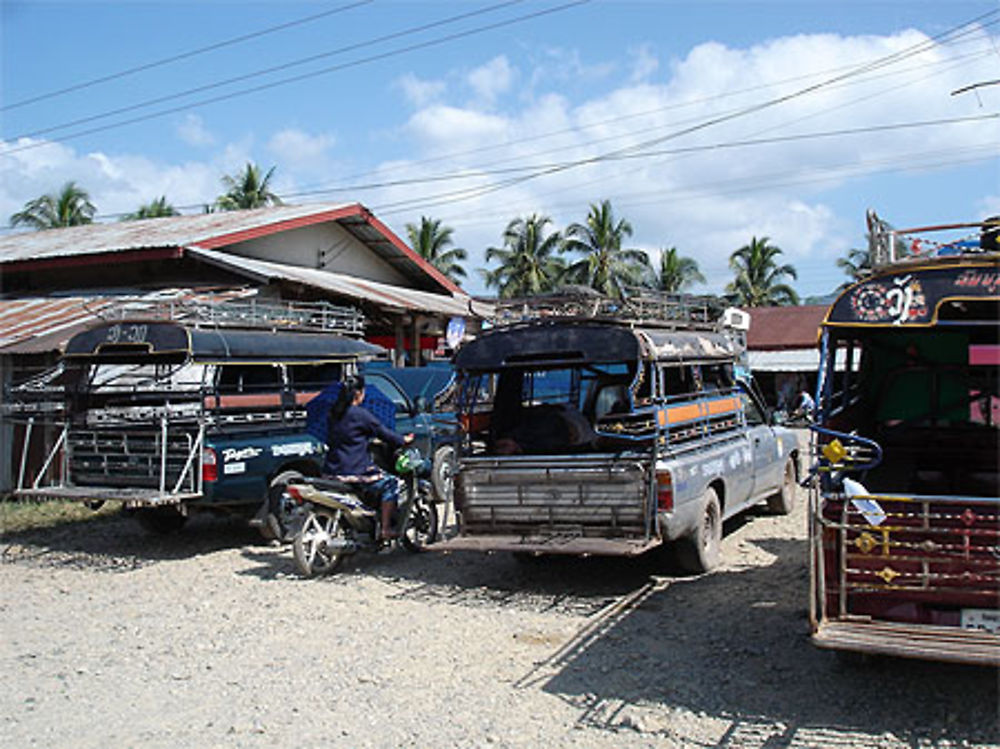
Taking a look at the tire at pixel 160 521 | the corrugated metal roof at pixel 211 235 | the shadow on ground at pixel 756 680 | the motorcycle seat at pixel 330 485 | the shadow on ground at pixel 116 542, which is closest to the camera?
the shadow on ground at pixel 756 680

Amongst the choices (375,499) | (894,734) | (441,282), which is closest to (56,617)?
(375,499)

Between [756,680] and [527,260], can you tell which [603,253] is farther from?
[756,680]

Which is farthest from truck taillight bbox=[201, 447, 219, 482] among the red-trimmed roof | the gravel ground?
the red-trimmed roof

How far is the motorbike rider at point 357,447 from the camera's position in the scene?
8266mm

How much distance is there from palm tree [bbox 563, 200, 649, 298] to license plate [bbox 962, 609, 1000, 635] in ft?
109

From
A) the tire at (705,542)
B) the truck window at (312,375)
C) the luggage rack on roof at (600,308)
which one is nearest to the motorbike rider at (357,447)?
the luggage rack on roof at (600,308)

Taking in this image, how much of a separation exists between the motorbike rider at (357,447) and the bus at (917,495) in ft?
12.9

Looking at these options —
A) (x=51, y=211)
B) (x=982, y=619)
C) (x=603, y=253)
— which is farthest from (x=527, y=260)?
(x=982, y=619)

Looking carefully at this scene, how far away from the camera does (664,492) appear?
690 cm

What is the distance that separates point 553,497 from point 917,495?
2807 millimetres

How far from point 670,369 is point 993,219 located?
2.94 m

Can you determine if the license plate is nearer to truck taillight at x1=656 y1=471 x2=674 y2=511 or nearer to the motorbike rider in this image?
truck taillight at x1=656 y1=471 x2=674 y2=511

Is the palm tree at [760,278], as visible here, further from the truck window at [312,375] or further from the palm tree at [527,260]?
the truck window at [312,375]

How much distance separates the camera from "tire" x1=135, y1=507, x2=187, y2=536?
10.3 metres
